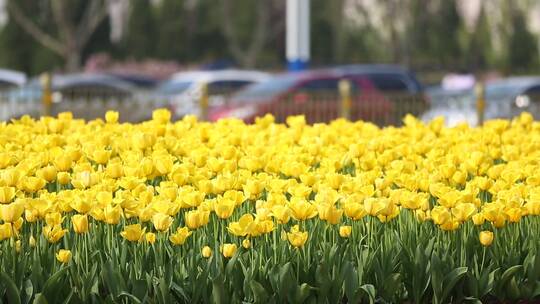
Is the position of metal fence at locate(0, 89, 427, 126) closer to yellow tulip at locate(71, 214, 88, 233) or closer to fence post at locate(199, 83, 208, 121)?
fence post at locate(199, 83, 208, 121)

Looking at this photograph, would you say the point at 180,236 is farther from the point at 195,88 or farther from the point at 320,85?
the point at 195,88

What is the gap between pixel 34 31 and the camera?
45.2 m

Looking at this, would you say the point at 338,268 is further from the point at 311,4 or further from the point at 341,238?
the point at 311,4

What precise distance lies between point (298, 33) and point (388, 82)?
8.69 ft

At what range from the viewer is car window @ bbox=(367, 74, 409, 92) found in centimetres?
2531

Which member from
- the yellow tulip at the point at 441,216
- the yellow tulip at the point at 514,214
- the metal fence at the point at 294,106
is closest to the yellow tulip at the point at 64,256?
the yellow tulip at the point at 441,216

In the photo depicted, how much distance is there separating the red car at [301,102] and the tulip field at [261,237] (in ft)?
46.2

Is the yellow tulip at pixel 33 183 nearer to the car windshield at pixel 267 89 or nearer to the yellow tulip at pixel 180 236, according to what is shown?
the yellow tulip at pixel 180 236

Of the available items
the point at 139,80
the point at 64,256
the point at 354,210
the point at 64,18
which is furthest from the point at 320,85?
the point at 64,18

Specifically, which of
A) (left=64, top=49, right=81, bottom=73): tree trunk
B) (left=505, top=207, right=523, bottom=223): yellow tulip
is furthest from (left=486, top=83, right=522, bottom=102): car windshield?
(left=64, top=49, right=81, bottom=73): tree trunk

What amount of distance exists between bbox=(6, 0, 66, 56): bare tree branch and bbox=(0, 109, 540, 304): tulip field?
3901 cm

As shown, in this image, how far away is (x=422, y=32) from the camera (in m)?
54.6

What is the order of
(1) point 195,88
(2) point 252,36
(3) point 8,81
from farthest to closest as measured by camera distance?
(2) point 252,36, (3) point 8,81, (1) point 195,88

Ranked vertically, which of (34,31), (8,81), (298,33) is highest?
(34,31)
